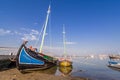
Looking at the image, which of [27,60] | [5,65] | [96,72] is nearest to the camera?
[27,60]

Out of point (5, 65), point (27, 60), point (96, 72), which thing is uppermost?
point (27, 60)

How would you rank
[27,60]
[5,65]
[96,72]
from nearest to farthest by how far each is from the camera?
[27,60] < [5,65] < [96,72]

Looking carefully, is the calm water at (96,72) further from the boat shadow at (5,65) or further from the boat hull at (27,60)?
the boat shadow at (5,65)

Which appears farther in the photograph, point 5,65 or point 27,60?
point 5,65

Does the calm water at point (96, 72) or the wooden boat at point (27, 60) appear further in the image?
the calm water at point (96, 72)

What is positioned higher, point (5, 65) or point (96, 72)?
point (5, 65)

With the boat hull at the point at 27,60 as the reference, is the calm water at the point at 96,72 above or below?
below

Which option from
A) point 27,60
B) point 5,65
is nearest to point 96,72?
point 27,60

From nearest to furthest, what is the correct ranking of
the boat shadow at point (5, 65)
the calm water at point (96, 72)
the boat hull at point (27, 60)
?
1. the boat hull at point (27, 60)
2. the calm water at point (96, 72)
3. the boat shadow at point (5, 65)

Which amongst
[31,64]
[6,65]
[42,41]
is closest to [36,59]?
[31,64]

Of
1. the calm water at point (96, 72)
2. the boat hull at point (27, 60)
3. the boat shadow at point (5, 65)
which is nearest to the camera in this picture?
the boat hull at point (27, 60)

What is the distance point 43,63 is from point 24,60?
4.79 metres

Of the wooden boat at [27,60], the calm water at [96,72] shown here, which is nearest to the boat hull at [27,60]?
the wooden boat at [27,60]

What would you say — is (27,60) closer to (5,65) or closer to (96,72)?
(5,65)
